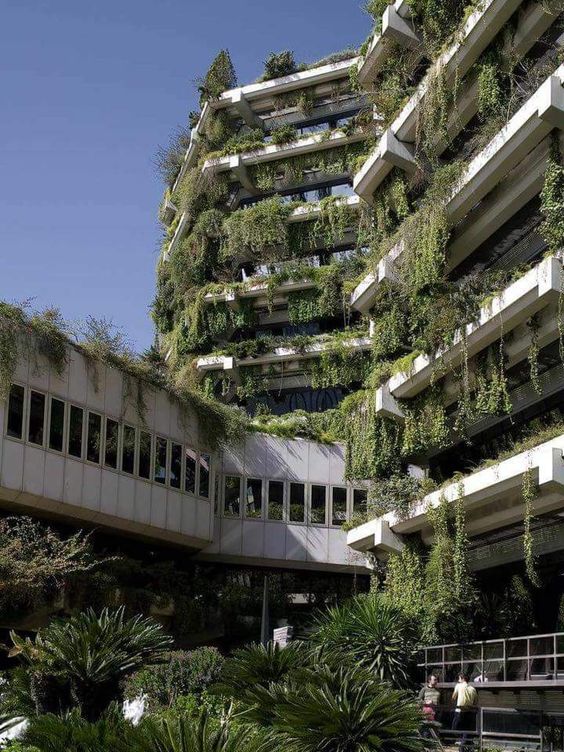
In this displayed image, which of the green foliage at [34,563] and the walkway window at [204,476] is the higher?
the walkway window at [204,476]

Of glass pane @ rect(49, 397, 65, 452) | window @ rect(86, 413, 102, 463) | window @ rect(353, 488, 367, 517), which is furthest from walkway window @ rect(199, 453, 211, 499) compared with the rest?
glass pane @ rect(49, 397, 65, 452)

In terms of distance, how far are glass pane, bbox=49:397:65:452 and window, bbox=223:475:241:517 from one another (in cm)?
879

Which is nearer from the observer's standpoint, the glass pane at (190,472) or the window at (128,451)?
the window at (128,451)

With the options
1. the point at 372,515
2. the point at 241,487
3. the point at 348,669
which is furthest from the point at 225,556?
the point at 348,669

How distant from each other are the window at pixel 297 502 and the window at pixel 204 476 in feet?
11.0

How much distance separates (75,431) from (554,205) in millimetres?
15799

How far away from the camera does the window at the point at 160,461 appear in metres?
37.7

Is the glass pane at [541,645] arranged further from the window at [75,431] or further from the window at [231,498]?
the window at [231,498]

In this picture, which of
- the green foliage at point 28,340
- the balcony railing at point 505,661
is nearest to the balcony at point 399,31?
the green foliage at point 28,340

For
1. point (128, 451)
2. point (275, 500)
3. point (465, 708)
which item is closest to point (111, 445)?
point (128, 451)

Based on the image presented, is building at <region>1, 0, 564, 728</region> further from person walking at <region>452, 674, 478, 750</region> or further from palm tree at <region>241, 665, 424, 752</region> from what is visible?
palm tree at <region>241, 665, 424, 752</region>

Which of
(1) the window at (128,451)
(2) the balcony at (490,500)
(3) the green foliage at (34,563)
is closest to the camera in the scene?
(2) the balcony at (490,500)

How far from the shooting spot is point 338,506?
4191 centimetres

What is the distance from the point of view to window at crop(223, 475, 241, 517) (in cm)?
4109
